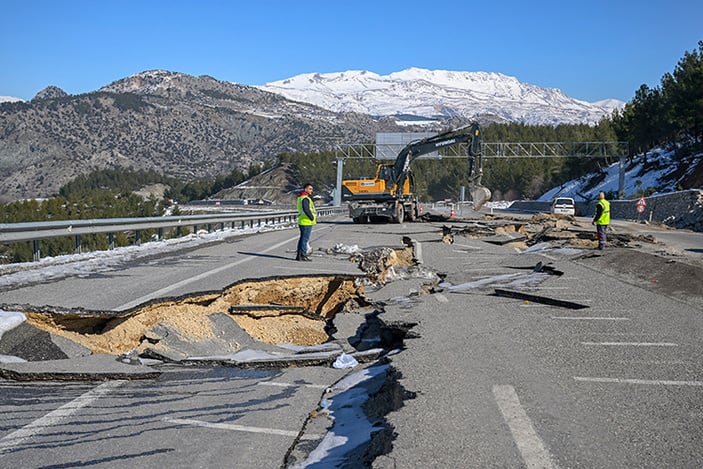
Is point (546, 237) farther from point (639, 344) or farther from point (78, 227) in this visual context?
point (639, 344)

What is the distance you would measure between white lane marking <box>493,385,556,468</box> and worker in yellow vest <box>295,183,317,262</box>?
950 centimetres

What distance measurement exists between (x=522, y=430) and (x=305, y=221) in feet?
35.1

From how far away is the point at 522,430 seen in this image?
4156 millimetres

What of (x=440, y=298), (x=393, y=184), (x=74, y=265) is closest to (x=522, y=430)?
(x=440, y=298)

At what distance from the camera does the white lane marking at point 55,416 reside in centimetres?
397

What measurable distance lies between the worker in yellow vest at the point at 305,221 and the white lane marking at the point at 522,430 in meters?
9.50

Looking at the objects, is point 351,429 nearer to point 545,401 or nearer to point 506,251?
point 545,401

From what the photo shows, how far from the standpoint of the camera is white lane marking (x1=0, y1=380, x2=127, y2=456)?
3.97 m

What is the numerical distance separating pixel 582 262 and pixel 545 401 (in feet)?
38.5

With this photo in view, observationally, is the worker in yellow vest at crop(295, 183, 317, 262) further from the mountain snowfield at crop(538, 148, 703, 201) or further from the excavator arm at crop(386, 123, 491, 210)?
the mountain snowfield at crop(538, 148, 703, 201)

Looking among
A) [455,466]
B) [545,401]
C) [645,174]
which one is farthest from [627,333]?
[645,174]

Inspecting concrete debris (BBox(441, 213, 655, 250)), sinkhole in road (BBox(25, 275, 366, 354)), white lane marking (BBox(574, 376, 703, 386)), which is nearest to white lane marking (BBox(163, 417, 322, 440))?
sinkhole in road (BBox(25, 275, 366, 354))

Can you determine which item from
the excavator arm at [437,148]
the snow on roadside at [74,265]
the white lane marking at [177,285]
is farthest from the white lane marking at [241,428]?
the excavator arm at [437,148]

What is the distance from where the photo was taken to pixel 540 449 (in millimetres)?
3832
